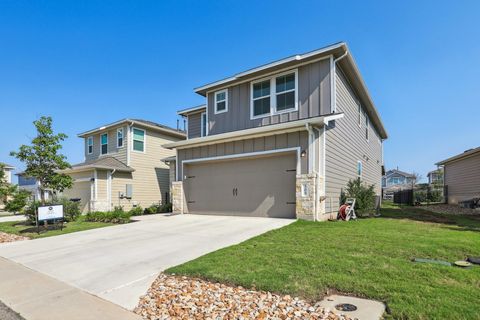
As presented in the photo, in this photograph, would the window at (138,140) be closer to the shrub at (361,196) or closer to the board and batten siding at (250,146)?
the board and batten siding at (250,146)

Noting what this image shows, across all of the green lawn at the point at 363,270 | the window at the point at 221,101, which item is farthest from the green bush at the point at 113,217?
the green lawn at the point at 363,270

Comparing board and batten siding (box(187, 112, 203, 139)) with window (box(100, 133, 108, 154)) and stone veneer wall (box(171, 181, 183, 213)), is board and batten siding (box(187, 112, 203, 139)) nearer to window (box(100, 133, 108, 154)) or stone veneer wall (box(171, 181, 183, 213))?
stone veneer wall (box(171, 181, 183, 213))

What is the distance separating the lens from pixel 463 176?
19.3 meters

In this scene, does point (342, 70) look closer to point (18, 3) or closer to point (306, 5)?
point (306, 5)

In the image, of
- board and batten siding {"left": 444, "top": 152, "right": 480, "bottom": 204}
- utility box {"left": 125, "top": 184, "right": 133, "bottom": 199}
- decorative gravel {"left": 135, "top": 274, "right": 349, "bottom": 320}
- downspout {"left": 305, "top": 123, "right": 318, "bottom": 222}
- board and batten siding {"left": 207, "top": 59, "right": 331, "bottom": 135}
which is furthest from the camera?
board and batten siding {"left": 444, "top": 152, "right": 480, "bottom": 204}

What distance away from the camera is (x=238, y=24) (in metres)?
12.8

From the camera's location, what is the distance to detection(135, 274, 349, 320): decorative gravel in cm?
288

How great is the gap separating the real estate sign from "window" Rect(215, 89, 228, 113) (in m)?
7.35

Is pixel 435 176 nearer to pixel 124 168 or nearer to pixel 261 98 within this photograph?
pixel 261 98

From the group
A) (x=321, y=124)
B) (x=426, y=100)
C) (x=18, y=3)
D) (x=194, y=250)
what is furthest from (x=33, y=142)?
(x=426, y=100)

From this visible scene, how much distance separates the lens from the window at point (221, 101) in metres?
12.5

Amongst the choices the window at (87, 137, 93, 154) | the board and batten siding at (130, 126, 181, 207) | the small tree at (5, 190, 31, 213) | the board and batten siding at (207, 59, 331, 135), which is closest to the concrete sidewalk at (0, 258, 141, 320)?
the board and batten siding at (207, 59, 331, 135)

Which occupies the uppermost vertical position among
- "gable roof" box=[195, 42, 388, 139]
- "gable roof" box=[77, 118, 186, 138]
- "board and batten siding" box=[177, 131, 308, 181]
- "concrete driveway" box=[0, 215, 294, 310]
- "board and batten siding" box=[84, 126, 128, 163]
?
"gable roof" box=[195, 42, 388, 139]

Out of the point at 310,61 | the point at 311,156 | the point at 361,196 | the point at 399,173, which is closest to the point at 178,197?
the point at 311,156
